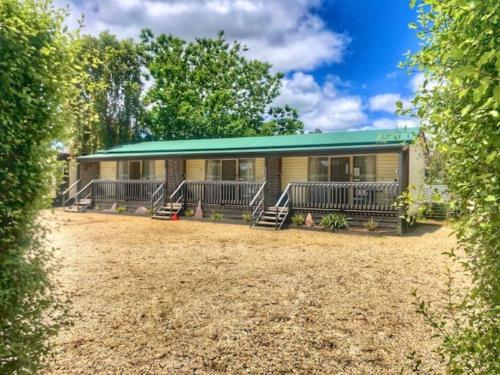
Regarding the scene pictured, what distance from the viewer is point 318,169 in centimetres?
1711

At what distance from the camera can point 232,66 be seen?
1457 inches

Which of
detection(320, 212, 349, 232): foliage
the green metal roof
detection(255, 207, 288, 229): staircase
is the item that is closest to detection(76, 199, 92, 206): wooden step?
the green metal roof

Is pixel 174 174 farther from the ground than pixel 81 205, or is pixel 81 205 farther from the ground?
pixel 174 174

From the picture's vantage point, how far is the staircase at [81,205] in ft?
70.7

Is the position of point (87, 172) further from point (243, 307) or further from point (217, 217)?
point (243, 307)

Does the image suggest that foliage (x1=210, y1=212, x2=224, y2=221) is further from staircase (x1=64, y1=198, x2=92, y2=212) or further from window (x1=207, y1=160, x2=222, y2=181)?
staircase (x1=64, y1=198, x2=92, y2=212)

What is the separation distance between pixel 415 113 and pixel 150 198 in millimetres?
18718

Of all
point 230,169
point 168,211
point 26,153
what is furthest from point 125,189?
point 26,153

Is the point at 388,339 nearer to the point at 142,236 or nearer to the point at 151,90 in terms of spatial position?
the point at 142,236

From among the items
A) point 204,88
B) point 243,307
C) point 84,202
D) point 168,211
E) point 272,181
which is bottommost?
point 243,307

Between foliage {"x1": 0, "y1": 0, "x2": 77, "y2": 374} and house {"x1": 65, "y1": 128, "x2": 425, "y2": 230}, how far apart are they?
1239 centimetres

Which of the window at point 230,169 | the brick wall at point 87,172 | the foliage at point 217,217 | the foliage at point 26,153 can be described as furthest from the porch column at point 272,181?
the foliage at point 26,153

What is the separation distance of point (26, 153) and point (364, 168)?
49.5ft

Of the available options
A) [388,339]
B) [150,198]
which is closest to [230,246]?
[388,339]
